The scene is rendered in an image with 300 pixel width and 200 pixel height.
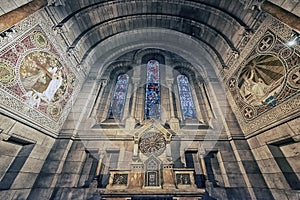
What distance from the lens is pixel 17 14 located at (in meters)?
3.93

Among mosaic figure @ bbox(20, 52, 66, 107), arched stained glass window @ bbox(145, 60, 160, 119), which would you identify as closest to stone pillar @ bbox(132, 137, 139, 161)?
arched stained glass window @ bbox(145, 60, 160, 119)

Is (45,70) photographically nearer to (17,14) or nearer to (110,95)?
(17,14)

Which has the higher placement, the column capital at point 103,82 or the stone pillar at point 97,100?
the column capital at point 103,82

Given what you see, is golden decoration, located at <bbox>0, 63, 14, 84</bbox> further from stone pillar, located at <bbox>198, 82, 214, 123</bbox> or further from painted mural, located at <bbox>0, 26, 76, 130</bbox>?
stone pillar, located at <bbox>198, 82, 214, 123</bbox>

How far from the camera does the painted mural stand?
3852 millimetres

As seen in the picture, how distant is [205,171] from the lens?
4.82 metres

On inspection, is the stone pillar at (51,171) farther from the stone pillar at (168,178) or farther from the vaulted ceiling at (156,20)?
the vaulted ceiling at (156,20)

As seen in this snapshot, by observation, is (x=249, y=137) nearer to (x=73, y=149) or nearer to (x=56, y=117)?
(x=73, y=149)

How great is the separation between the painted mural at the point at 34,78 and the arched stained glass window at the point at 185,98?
6271mm

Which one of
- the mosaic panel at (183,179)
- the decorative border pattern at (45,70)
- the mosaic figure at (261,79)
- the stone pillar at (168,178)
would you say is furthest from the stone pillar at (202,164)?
the decorative border pattern at (45,70)

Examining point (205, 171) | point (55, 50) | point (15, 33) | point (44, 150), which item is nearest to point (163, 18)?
point (55, 50)

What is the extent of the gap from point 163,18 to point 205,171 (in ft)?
30.1

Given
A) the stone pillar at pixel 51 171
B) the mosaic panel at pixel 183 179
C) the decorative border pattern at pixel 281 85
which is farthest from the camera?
the stone pillar at pixel 51 171

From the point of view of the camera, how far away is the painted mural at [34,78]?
385 centimetres
